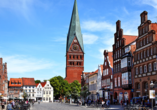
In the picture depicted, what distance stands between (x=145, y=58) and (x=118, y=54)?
13.2 m

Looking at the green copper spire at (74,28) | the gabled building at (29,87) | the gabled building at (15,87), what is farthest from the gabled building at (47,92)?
the green copper spire at (74,28)

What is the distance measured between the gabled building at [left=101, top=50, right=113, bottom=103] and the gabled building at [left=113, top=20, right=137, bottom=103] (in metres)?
3.40

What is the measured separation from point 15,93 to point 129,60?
89.8 m

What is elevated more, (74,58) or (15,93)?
(74,58)

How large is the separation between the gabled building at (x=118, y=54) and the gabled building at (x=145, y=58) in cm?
703

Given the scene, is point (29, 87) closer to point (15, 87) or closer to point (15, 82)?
point (15, 87)

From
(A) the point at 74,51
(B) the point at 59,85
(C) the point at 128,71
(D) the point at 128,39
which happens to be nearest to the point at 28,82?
(B) the point at 59,85

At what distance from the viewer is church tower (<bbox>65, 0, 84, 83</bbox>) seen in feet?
469

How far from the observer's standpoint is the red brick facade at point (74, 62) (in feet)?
467

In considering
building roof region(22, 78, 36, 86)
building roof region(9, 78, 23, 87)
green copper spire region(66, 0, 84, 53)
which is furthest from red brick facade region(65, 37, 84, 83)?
building roof region(9, 78, 23, 87)

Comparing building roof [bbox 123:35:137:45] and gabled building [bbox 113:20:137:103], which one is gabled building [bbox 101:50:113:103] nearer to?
gabled building [bbox 113:20:137:103]

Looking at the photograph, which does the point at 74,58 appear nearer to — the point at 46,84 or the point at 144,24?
the point at 46,84

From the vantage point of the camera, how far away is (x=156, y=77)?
44219 mm

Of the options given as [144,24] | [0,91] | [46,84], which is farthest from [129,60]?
[46,84]
